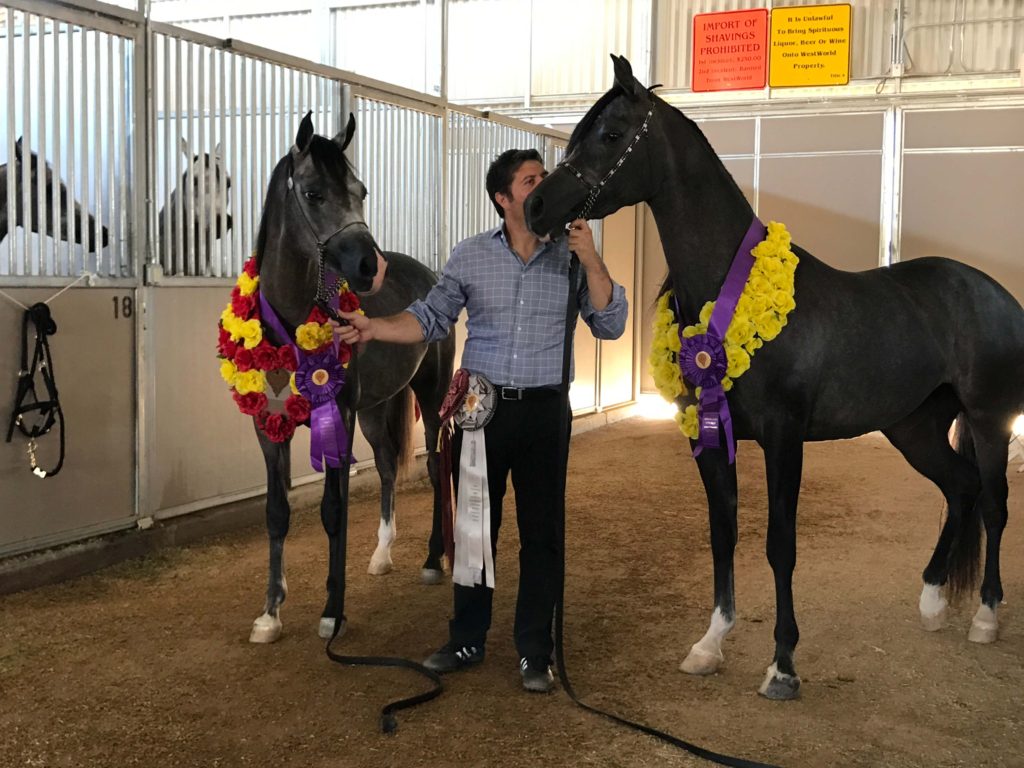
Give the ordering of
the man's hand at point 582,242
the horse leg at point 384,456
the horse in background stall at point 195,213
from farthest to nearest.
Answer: the horse in background stall at point 195,213 < the horse leg at point 384,456 < the man's hand at point 582,242

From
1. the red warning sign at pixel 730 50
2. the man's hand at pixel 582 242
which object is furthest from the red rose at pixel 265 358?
the red warning sign at pixel 730 50

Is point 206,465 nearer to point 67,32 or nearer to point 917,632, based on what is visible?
point 67,32

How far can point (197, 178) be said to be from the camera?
4.20m

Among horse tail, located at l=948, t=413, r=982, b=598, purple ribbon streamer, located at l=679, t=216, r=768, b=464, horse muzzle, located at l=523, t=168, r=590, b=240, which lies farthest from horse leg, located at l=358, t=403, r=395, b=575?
horse tail, located at l=948, t=413, r=982, b=598

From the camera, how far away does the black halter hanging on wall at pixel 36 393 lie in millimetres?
3420

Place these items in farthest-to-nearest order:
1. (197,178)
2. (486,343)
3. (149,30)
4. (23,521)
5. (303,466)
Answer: (303,466) < (197,178) < (149,30) < (23,521) < (486,343)

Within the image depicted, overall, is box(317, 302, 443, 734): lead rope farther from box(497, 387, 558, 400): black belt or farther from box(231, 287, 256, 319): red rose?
box(497, 387, 558, 400): black belt

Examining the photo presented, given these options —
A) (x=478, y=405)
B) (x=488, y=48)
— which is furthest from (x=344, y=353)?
(x=488, y=48)

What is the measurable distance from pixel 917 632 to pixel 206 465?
116 inches

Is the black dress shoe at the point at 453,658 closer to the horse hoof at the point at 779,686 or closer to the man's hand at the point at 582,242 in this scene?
the horse hoof at the point at 779,686

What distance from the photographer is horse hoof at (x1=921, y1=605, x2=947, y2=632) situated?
315cm

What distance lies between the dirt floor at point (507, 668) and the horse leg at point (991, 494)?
0.13 m

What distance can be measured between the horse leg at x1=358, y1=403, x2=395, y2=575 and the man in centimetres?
125

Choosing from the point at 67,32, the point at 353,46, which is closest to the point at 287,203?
the point at 67,32
